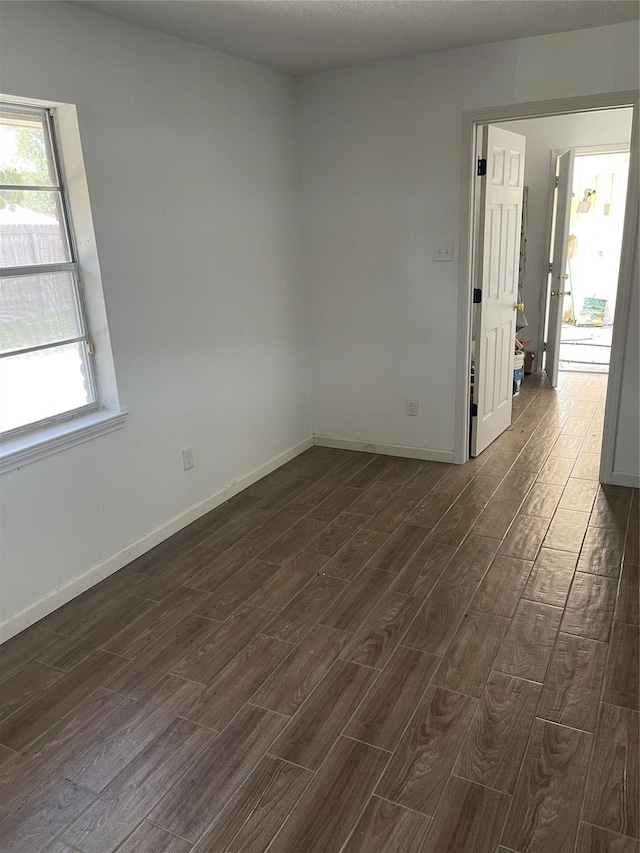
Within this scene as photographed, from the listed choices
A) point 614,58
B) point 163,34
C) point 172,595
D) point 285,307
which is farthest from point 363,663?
point 614,58

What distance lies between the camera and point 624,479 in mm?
3658

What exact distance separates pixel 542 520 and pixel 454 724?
1584 millimetres

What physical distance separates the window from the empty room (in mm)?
12

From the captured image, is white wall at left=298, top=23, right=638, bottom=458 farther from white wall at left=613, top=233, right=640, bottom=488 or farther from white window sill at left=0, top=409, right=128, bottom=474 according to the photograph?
white window sill at left=0, top=409, right=128, bottom=474

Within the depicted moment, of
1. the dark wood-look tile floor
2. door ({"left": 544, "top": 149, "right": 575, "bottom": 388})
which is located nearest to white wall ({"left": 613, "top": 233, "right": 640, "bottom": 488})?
the dark wood-look tile floor

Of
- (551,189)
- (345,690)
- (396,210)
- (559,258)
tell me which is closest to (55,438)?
(345,690)

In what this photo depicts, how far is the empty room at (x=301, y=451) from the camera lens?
5.95 feet

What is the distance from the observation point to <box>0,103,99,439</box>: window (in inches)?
97.1

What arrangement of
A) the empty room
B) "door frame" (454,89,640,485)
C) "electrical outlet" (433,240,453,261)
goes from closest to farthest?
1. the empty room
2. "door frame" (454,89,640,485)
3. "electrical outlet" (433,240,453,261)

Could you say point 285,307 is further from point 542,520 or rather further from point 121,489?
point 542,520

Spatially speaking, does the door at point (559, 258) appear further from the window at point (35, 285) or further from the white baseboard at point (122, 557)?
the window at point (35, 285)

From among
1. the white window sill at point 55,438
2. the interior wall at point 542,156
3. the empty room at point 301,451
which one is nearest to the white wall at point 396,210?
the empty room at point 301,451

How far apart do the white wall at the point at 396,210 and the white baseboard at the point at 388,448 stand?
0.07 ft

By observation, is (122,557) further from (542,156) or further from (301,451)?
(542,156)
